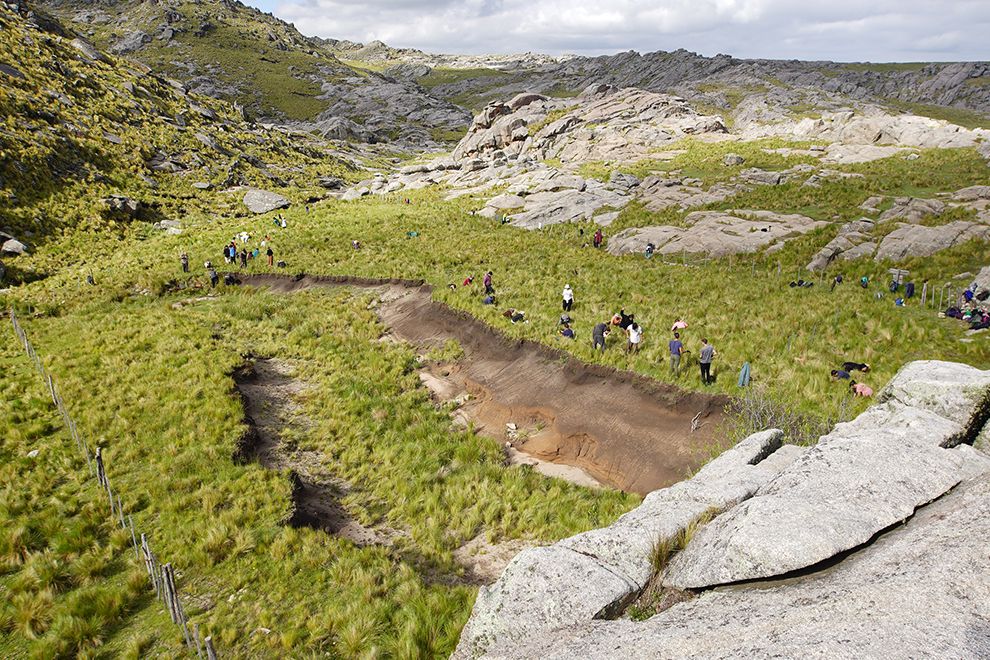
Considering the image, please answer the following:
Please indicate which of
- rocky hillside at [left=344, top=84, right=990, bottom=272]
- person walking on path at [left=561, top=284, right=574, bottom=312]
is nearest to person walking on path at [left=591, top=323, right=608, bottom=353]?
person walking on path at [left=561, top=284, right=574, bottom=312]

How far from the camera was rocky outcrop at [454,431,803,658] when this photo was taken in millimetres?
7246

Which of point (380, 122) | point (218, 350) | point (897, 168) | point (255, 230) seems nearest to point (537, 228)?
point (255, 230)

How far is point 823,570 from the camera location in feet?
21.7

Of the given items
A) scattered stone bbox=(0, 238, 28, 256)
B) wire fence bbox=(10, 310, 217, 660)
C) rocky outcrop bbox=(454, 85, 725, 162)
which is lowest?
wire fence bbox=(10, 310, 217, 660)

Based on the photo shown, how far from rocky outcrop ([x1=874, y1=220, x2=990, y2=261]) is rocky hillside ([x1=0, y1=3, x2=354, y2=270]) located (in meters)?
64.0

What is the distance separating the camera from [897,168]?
178 feet

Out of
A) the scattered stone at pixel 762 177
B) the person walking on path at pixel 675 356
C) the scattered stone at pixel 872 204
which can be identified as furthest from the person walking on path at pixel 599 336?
the scattered stone at pixel 762 177

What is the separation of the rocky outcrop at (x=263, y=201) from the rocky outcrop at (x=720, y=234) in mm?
44490

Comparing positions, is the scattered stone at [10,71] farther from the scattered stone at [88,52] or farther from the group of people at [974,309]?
the group of people at [974,309]

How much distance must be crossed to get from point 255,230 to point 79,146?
29234 mm

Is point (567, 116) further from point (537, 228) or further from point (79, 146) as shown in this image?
point (79, 146)

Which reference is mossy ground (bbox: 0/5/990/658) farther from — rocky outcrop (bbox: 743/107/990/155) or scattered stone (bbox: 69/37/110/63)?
scattered stone (bbox: 69/37/110/63)

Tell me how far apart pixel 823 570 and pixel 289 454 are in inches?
639

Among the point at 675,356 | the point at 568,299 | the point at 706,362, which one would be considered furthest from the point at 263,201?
the point at 706,362
